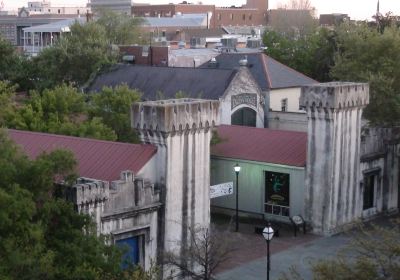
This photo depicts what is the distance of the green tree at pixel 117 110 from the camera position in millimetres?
34281

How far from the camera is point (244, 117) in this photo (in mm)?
47094

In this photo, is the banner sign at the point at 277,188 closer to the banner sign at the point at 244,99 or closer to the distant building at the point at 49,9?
the banner sign at the point at 244,99

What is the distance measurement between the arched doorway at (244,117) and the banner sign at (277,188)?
39.8 feet

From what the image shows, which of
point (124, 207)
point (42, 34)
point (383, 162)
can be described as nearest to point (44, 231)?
point (124, 207)

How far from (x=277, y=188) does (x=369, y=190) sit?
4681 mm

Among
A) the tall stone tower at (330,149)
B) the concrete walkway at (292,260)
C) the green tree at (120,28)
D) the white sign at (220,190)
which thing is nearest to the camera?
the concrete walkway at (292,260)

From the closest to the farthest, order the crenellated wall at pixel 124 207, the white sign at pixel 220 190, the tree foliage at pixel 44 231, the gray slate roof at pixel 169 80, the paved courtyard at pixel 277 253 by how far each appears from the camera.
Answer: the tree foliage at pixel 44 231 < the crenellated wall at pixel 124 207 < the paved courtyard at pixel 277 253 < the white sign at pixel 220 190 < the gray slate roof at pixel 169 80

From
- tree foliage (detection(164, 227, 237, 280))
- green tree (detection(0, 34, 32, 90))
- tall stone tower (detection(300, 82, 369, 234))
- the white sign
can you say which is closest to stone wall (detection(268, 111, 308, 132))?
tall stone tower (detection(300, 82, 369, 234))

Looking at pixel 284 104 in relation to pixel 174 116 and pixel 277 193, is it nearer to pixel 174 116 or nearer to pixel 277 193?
pixel 277 193

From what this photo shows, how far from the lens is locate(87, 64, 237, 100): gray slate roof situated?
152 ft

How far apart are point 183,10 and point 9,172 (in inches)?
5384

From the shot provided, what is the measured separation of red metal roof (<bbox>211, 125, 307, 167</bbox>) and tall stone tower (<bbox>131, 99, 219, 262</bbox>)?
772cm

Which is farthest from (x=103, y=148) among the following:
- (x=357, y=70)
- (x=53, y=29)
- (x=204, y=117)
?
(x=53, y=29)

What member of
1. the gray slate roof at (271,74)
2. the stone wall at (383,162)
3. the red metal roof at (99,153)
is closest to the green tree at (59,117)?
the red metal roof at (99,153)
